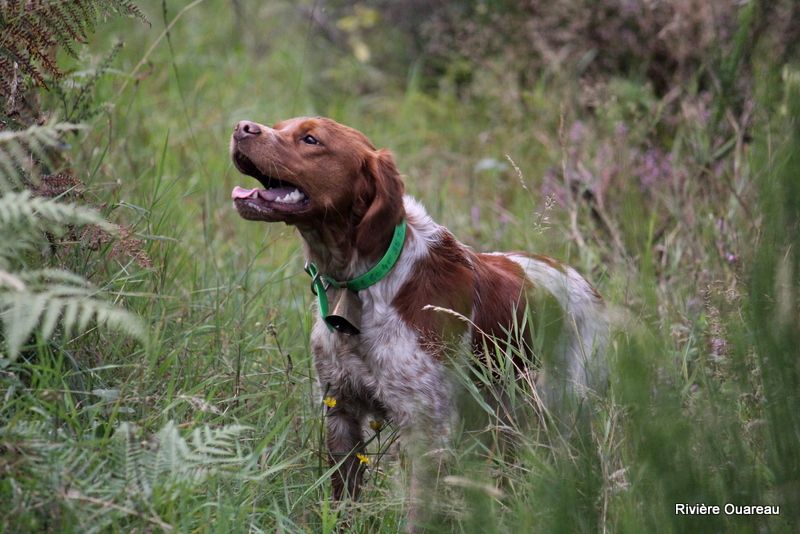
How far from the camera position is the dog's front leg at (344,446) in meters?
3.48

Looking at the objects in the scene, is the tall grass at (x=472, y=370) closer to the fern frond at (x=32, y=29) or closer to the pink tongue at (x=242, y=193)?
the pink tongue at (x=242, y=193)

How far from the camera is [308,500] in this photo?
3.25 m

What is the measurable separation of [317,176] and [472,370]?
0.86 m

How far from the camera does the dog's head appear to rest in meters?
3.46

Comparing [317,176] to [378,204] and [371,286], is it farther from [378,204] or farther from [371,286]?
[371,286]

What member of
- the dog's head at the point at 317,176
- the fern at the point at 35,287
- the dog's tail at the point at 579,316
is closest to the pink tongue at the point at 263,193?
the dog's head at the point at 317,176

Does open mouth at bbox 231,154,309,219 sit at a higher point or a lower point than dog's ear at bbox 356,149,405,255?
higher

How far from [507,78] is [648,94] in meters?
0.97

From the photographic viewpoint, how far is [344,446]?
3.52 m

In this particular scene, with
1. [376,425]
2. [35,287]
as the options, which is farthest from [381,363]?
[35,287]

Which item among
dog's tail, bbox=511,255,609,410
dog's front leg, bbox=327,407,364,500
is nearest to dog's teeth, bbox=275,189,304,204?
dog's front leg, bbox=327,407,364,500

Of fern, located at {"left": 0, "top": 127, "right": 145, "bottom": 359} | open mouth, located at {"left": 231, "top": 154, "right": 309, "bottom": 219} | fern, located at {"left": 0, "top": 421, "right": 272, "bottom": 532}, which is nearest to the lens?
fern, located at {"left": 0, "top": 127, "right": 145, "bottom": 359}

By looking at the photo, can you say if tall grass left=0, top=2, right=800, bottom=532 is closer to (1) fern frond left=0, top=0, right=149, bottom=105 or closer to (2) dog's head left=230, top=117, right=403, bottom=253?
(2) dog's head left=230, top=117, right=403, bottom=253

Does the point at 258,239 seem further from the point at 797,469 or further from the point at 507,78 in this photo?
the point at 797,469
